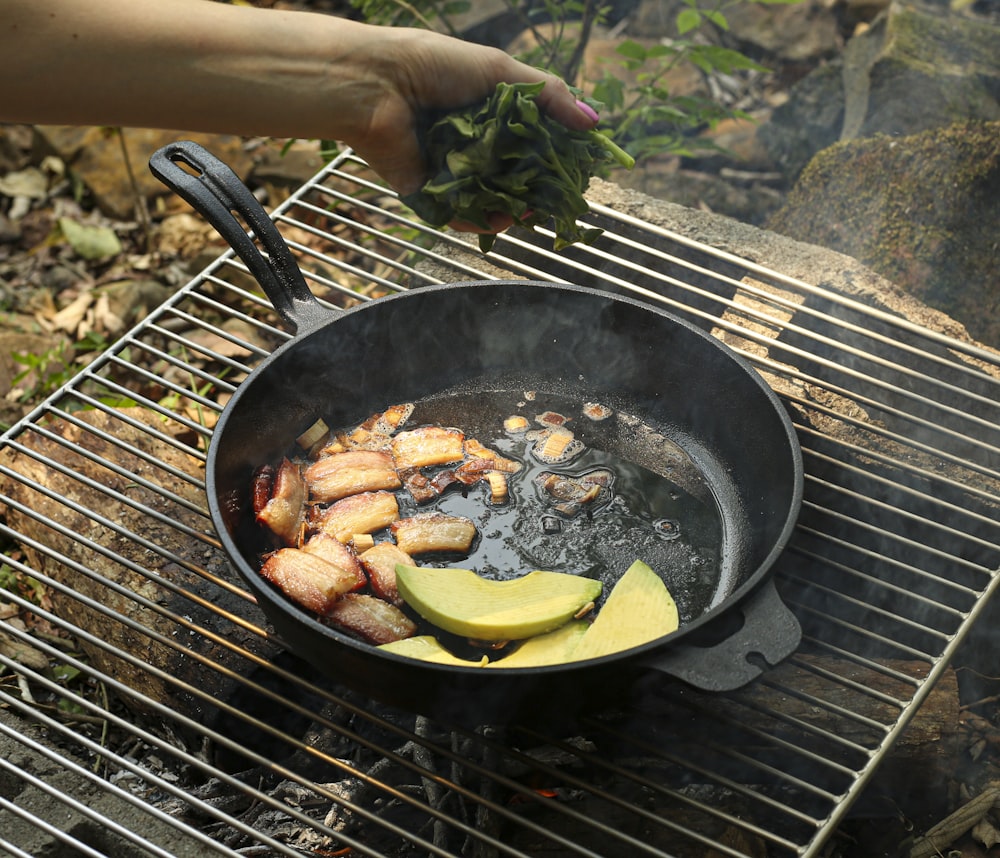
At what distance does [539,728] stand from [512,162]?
132 cm

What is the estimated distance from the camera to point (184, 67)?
7.16 feet

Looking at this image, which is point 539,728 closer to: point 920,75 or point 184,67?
point 184,67

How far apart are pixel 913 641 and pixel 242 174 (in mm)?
4000

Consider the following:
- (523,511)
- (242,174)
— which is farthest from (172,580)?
(242,174)

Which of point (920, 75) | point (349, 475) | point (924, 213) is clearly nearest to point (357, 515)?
point (349, 475)

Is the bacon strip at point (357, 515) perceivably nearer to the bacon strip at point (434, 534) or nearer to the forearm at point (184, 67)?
the bacon strip at point (434, 534)

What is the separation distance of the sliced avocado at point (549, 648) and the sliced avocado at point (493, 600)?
0.06 ft

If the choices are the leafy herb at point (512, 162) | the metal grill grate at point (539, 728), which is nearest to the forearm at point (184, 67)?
the leafy herb at point (512, 162)

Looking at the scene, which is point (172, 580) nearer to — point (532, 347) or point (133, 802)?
point (133, 802)

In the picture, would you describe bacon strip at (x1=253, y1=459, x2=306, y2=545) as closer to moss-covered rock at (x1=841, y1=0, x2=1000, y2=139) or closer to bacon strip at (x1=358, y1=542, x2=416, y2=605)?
bacon strip at (x1=358, y1=542, x2=416, y2=605)

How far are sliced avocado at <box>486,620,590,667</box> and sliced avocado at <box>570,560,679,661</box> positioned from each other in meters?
0.04

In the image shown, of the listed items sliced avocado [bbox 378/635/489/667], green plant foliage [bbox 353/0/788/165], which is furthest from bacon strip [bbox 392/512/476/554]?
green plant foliage [bbox 353/0/788/165]

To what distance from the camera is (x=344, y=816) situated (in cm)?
225

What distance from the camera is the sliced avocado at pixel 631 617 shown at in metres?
1.90
